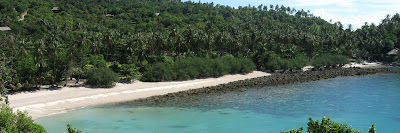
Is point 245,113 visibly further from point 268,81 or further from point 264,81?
point 268,81

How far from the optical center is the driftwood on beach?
58.2m

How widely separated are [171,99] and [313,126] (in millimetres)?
40299

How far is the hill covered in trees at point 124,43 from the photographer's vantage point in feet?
179

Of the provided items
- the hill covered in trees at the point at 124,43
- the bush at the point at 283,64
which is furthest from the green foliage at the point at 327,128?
the bush at the point at 283,64

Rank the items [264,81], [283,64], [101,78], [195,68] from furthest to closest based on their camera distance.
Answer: [283,64], [264,81], [195,68], [101,78]

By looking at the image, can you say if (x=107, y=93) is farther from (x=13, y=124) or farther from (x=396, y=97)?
(x=396, y=97)

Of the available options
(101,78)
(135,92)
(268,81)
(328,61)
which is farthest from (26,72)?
(328,61)

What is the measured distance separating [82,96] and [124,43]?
2423cm

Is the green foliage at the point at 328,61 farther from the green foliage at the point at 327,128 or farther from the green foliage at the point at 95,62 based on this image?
the green foliage at the point at 327,128

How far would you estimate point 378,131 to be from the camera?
4175 cm

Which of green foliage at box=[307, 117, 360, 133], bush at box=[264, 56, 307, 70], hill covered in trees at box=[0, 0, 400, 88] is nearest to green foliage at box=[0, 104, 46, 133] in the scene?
hill covered in trees at box=[0, 0, 400, 88]

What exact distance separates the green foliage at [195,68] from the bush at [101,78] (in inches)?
374

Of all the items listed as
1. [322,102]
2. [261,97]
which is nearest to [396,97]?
[322,102]

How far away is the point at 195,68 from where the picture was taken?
73438 millimetres
